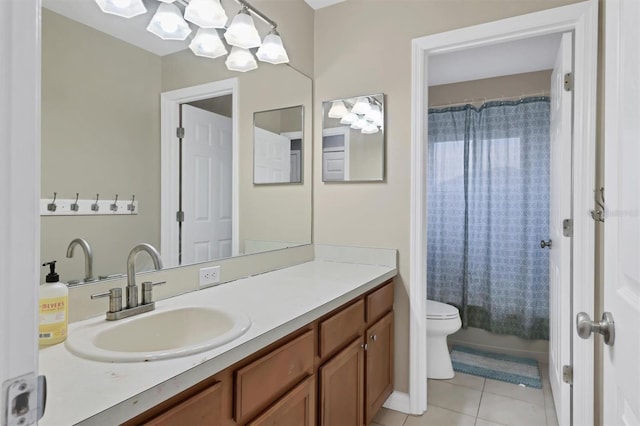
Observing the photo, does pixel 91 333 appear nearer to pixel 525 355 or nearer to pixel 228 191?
pixel 228 191

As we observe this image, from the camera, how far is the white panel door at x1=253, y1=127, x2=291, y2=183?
2.14m

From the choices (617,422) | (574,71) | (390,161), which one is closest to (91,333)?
(617,422)

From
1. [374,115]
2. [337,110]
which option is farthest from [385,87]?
[337,110]

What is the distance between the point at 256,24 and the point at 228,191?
944 millimetres

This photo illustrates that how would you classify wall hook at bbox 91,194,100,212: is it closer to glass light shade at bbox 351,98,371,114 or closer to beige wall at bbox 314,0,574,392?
beige wall at bbox 314,0,574,392

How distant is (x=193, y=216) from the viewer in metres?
1.68

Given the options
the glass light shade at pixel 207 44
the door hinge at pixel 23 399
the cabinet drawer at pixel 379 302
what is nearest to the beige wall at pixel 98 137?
the glass light shade at pixel 207 44

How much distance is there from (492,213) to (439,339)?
1.15m

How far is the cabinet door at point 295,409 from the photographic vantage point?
3.63 ft

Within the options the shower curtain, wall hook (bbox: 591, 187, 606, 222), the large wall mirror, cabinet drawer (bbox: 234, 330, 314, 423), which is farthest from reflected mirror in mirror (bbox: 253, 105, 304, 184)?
wall hook (bbox: 591, 187, 606, 222)

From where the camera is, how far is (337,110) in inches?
92.4

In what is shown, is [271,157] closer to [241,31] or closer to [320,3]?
[241,31]

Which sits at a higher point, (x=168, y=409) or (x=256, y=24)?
(x=256, y=24)

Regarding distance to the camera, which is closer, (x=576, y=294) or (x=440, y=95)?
(x=576, y=294)
